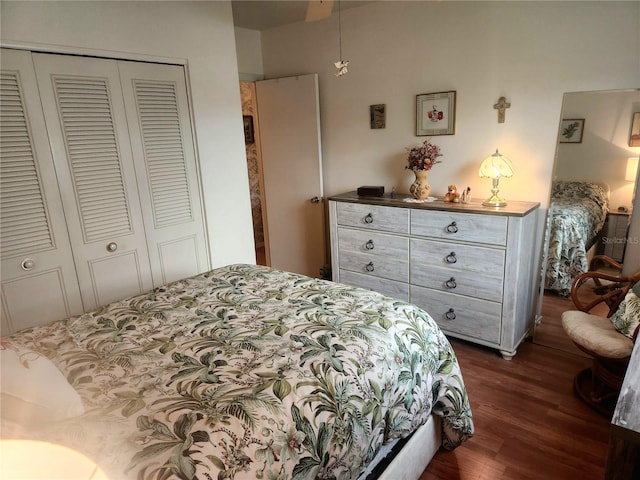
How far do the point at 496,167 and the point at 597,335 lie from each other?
45.6 inches

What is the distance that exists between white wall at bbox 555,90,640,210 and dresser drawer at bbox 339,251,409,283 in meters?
1.27

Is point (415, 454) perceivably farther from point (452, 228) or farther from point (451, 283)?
point (452, 228)

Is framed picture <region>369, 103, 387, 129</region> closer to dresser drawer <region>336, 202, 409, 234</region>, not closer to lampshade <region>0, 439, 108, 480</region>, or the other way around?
dresser drawer <region>336, 202, 409, 234</region>

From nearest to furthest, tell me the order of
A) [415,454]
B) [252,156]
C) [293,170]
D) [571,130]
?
[415,454], [571,130], [293,170], [252,156]

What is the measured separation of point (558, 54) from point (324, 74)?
6.11 feet

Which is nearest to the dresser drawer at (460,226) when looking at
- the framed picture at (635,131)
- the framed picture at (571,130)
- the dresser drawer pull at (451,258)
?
the dresser drawer pull at (451,258)

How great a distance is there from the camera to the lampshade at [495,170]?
2623 millimetres

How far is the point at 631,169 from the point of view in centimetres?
235

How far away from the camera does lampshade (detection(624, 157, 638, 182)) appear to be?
92.0 inches

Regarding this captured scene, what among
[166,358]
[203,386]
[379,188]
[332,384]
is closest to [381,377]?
[332,384]

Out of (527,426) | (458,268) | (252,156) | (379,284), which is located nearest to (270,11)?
(252,156)

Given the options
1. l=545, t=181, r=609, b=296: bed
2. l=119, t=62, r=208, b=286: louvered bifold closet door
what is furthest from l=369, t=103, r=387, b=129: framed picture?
l=119, t=62, r=208, b=286: louvered bifold closet door

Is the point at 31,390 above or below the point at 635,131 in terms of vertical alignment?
below

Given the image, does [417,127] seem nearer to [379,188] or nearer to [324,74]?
[379,188]
